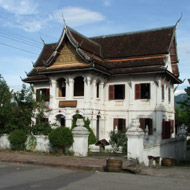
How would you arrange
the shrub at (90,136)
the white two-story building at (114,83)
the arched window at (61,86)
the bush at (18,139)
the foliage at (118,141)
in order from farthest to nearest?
the arched window at (61,86) → the white two-story building at (114,83) → the shrub at (90,136) → the foliage at (118,141) → the bush at (18,139)

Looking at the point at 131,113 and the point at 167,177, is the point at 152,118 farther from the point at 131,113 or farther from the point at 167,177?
the point at 167,177

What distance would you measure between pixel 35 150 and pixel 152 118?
980cm

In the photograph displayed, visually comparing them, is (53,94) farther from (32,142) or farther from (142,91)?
(142,91)

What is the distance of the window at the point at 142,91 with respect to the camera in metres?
22.9

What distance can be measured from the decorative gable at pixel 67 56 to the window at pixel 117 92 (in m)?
3.82

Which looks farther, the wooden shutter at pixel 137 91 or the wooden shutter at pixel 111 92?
the wooden shutter at pixel 111 92

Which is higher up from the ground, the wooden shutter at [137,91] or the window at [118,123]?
the wooden shutter at [137,91]

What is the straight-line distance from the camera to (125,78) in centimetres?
2356

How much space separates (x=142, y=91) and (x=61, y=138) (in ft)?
33.4

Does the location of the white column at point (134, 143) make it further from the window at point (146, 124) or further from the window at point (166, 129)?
the window at point (166, 129)

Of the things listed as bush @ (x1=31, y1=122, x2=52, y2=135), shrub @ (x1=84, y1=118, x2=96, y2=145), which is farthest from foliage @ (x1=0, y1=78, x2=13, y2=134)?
shrub @ (x1=84, y1=118, x2=96, y2=145)

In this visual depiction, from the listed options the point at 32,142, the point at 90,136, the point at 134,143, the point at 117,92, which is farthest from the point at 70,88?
the point at 134,143

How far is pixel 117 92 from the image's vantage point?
24.2m

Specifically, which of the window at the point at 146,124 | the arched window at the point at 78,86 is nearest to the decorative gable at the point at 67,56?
the arched window at the point at 78,86
